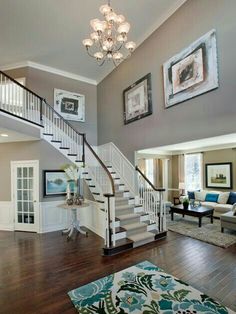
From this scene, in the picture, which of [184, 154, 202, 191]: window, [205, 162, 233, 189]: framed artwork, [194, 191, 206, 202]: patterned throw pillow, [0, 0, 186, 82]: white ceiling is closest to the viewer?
[0, 0, 186, 82]: white ceiling

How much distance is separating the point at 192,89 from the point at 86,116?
188 inches

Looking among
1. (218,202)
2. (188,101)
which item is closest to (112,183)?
(188,101)

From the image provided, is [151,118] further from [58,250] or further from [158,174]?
[158,174]

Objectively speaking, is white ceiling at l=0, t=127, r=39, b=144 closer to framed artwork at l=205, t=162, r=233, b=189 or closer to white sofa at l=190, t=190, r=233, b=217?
white sofa at l=190, t=190, r=233, b=217

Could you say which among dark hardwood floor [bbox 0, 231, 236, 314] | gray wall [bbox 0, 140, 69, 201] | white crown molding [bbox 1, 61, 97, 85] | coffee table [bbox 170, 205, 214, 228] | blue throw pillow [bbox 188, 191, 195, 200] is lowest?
dark hardwood floor [bbox 0, 231, 236, 314]

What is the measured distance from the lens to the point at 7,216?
18.3 ft

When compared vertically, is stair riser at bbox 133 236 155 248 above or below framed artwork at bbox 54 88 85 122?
below

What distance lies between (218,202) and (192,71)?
4.87 metres

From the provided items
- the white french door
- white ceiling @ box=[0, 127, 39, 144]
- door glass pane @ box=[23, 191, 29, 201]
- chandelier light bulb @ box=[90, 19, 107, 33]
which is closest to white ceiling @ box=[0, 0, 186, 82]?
chandelier light bulb @ box=[90, 19, 107, 33]

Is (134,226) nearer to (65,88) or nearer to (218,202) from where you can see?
(218,202)

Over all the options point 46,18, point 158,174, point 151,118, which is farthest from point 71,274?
point 158,174

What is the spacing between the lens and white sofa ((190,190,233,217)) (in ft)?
20.1

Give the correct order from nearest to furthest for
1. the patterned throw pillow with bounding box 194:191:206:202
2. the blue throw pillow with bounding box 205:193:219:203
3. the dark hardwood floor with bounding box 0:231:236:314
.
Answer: the dark hardwood floor with bounding box 0:231:236:314 → the blue throw pillow with bounding box 205:193:219:203 → the patterned throw pillow with bounding box 194:191:206:202

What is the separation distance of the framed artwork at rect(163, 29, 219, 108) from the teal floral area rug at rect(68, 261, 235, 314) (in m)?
3.68
